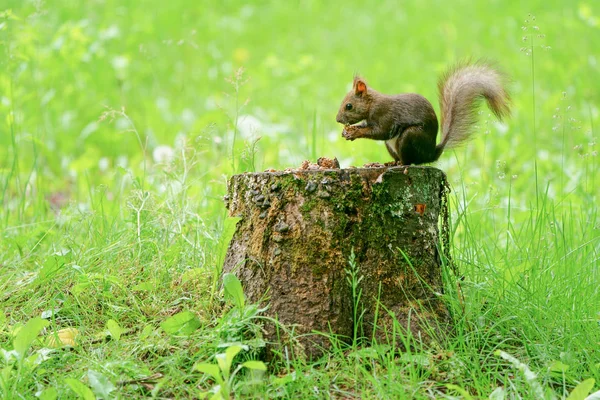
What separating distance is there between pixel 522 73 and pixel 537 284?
486 cm

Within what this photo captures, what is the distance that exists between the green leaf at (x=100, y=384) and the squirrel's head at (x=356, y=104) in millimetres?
1379

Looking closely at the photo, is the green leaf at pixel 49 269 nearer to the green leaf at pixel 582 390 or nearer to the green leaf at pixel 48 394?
the green leaf at pixel 48 394

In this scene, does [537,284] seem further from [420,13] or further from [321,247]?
[420,13]

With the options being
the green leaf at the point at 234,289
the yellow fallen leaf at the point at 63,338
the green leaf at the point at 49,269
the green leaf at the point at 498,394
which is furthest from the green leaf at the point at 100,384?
the green leaf at the point at 498,394

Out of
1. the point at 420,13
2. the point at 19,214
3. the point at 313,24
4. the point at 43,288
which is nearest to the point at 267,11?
the point at 313,24

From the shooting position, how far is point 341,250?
232 centimetres

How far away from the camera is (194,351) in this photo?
225cm

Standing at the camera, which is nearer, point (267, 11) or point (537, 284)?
A: point (537, 284)

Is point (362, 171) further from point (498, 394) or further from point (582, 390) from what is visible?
point (582, 390)

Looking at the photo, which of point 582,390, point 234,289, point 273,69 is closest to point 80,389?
point 234,289

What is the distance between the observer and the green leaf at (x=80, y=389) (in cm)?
191

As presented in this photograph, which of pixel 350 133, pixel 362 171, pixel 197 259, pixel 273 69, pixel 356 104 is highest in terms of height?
pixel 273 69

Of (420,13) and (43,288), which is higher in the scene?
(420,13)

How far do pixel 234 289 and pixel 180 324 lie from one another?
227mm
